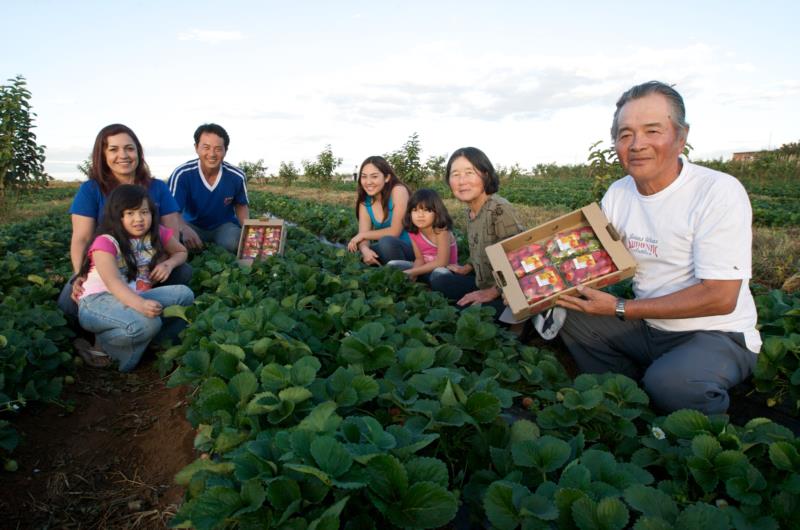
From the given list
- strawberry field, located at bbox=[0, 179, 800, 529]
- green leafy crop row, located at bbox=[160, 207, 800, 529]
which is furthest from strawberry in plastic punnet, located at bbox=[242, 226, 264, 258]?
green leafy crop row, located at bbox=[160, 207, 800, 529]

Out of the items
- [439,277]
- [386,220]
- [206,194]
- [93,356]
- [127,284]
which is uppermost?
[206,194]

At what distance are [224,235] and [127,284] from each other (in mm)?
2368

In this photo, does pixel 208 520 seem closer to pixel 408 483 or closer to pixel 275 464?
pixel 275 464

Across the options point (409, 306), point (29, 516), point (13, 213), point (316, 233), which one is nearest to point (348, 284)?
point (409, 306)

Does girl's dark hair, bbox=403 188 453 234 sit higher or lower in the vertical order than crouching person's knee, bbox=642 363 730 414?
higher

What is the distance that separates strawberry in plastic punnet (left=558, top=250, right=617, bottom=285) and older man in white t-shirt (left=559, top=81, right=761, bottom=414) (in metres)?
0.14

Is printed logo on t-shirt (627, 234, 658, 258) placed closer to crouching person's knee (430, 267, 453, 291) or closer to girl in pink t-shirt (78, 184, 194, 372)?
crouching person's knee (430, 267, 453, 291)

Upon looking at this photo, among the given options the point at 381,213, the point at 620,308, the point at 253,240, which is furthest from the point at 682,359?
the point at 253,240

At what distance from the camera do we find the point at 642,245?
2.79m

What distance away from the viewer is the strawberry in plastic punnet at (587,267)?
2.88 m

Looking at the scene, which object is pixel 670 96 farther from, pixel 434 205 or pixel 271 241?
pixel 271 241

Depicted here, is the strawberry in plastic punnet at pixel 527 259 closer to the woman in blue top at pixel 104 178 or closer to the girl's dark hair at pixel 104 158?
the woman in blue top at pixel 104 178

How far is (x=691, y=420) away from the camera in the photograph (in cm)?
174

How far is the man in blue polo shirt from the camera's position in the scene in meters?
5.51
